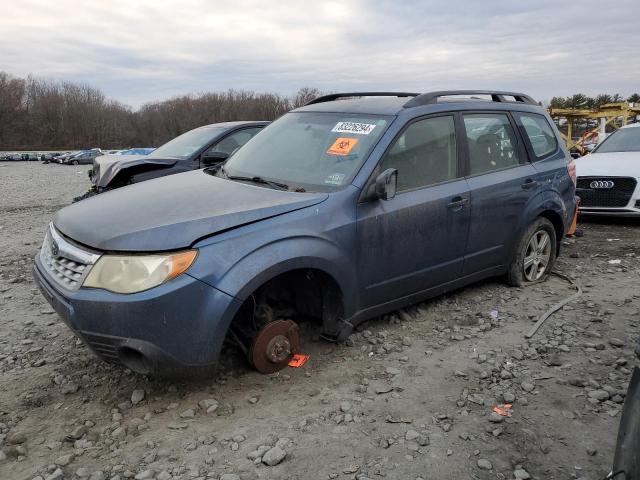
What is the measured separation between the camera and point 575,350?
3783 millimetres

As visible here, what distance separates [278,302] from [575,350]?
2.14 m

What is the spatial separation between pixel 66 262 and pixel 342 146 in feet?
6.42

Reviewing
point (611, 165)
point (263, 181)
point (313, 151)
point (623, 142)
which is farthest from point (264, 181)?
point (623, 142)

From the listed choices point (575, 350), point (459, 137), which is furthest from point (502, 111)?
point (575, 350)

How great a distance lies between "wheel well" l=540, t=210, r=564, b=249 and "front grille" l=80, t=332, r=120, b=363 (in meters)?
3.92

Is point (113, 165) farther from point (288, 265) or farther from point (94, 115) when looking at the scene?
point (94, 115)

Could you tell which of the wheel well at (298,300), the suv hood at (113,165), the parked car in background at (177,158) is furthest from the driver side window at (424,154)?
the suv hood at (113,165)

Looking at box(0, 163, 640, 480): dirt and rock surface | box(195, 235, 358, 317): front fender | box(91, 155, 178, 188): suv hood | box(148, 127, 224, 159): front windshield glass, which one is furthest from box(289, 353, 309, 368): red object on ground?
box(148, 127, 224, 159): front windshield glass

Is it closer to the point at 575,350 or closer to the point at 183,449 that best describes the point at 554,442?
the point at 575,350

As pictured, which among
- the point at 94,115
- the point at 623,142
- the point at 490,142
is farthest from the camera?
the point at 94,115

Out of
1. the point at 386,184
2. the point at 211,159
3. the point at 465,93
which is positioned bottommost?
the point at 386,184

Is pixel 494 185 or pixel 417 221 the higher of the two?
pixel 494 185

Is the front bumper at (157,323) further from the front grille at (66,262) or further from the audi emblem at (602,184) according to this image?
the audi emblem at (602,184)

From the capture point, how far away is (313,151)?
3.92m
